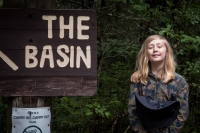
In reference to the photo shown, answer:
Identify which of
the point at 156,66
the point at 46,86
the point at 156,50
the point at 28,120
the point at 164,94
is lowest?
the point at 28,120

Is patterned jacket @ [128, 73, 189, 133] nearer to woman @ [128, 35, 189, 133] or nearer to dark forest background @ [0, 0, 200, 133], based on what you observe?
woman @ [128, 35, 189, 133]

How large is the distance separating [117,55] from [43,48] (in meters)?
2.49

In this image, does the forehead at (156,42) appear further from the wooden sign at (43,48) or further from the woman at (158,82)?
the wooden sign at (43,48)

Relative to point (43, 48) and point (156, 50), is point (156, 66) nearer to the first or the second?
point (156, 50)

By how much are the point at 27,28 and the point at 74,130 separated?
2.57 metres

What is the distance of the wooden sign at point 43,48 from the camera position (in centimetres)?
223

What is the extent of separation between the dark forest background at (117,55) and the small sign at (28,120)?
1542mm

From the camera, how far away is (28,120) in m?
2.27

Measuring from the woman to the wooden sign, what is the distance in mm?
553

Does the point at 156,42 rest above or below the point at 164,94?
above

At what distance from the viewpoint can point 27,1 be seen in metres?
2.27

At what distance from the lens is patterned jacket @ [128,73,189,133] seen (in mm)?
2449

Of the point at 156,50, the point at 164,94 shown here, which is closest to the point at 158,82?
the point at 164,94

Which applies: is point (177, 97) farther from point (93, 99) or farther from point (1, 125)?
point (1, 125)
